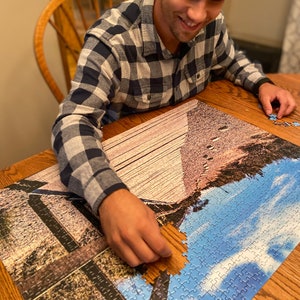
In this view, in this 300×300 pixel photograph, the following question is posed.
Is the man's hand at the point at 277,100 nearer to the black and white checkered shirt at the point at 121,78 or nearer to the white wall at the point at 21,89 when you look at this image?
the black and white checkered shirt at the point at 121,78

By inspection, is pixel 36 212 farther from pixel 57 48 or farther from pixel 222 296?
pixel 57 48

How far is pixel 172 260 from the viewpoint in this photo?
20.6 inches

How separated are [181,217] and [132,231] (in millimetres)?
113

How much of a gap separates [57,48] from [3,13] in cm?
31

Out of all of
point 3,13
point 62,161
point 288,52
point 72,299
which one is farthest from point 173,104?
point 288,52

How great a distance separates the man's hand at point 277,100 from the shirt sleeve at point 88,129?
44cm

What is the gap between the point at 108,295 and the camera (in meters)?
0.47

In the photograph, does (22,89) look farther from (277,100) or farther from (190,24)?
(277,100)

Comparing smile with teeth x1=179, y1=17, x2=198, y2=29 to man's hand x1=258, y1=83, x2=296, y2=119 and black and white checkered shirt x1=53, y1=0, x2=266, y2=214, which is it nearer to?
black and white checkered shirt x1=53, y1=0, x2=266, y2=214

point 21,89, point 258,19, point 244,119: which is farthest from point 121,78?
point 258,19

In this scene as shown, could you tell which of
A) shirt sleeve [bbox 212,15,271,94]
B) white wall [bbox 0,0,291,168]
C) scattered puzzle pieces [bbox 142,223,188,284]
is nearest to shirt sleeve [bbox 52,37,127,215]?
scattered puzzle pieces [bbox 142,223,188,284]

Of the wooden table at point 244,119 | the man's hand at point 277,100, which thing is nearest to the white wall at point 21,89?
the wooden table at point 244,119

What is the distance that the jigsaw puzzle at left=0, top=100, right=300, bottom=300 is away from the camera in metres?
0.49

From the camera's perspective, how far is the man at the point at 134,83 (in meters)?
0.54
